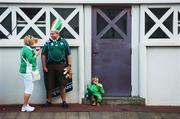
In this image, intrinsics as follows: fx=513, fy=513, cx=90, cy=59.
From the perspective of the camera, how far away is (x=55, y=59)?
11.6 m

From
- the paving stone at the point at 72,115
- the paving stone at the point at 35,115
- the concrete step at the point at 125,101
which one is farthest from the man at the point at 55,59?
the concrete step at the point at 125,101

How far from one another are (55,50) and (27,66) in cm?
76

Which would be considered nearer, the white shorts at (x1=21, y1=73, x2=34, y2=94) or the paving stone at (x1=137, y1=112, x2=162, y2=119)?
the paving stone at (x1=137, y1=112, x2=162, y2=119)

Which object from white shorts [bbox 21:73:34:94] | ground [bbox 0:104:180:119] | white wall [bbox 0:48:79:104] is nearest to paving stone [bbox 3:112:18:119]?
ground [bbox 0:104:180:119]

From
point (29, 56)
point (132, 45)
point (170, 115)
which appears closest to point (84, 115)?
point (29, 56)

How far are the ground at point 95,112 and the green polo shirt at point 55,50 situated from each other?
1.12m

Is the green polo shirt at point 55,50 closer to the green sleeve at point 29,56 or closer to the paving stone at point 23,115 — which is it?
the green sleeve at point 29,56

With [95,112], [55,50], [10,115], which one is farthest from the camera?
[55,50]

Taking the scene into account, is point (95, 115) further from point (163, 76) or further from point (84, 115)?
point (163, 76)

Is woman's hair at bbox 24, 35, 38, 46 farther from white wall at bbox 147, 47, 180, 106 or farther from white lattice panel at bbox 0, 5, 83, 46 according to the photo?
white wall at bbox 147, 47, 180, 106

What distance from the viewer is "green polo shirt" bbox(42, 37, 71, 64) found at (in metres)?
A: 11.5

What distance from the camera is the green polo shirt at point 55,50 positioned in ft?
37.9

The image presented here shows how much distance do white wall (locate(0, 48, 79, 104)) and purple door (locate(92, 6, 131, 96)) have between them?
1.86 ft

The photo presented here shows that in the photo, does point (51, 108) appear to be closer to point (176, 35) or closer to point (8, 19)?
point (8, 19)
